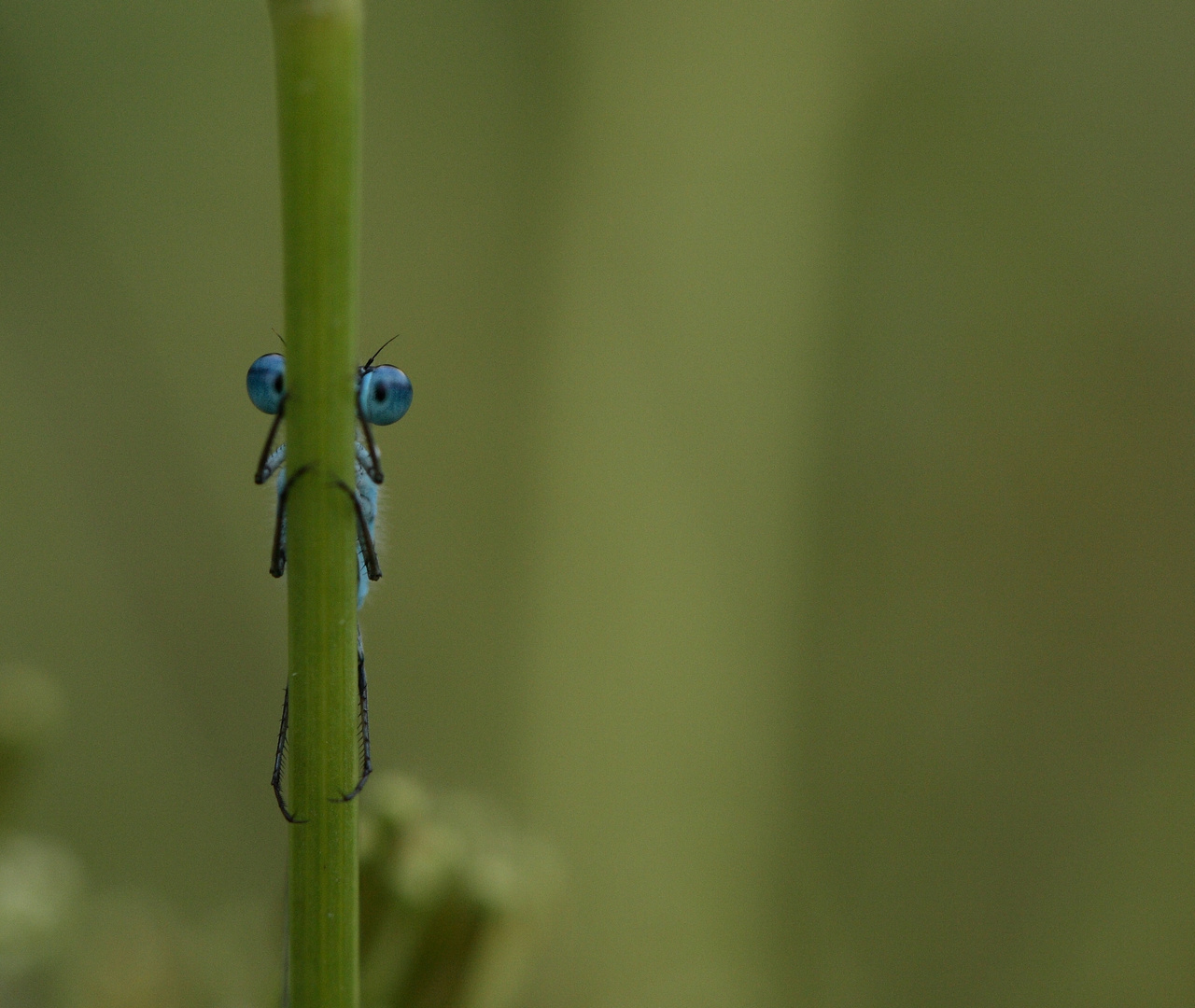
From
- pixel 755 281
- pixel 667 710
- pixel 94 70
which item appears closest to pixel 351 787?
pixel 667 710

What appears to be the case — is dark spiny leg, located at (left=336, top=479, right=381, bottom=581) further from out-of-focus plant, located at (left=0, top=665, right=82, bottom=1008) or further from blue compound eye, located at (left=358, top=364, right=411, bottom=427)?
out-of-focus plant, located at (left=0, top=665, right=82, bottom=1008)

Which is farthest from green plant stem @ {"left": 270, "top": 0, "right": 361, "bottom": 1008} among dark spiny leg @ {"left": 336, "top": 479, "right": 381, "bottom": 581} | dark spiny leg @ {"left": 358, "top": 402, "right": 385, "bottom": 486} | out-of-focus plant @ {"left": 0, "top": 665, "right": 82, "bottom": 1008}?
out-of-focus plant @ {"left": 0, "top": 665, "right": 82, "bottom": 1008}

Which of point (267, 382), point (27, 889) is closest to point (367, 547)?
point (267, 382)

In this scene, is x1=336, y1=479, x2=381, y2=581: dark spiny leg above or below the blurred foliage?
above

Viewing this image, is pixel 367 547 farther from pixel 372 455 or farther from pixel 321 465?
pixel 321 465

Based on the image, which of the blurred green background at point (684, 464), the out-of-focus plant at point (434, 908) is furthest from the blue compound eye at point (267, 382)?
the blurred green background at point (684, 464)

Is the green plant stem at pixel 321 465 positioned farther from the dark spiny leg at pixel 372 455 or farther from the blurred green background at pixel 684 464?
the blurred green background at pixel 684 464
